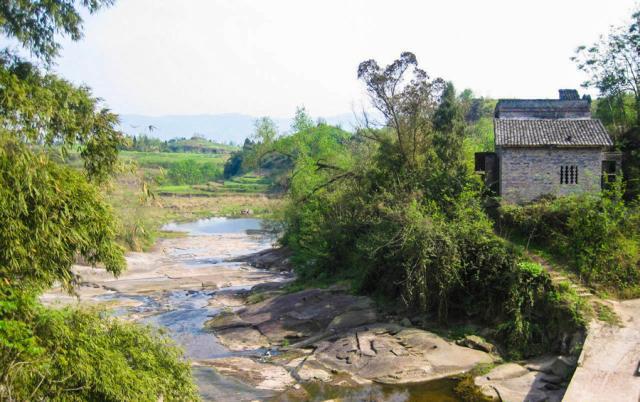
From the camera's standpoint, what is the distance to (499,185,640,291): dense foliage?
2464 cm

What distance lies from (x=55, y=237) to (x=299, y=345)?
15091 mm

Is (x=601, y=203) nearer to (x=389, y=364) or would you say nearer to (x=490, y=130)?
(x=389, y=364)

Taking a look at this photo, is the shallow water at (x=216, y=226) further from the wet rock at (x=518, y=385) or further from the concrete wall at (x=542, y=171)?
the wet rock at (x=518, y=385)

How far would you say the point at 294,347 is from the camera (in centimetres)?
2580

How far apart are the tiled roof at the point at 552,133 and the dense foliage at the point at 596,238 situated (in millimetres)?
4432

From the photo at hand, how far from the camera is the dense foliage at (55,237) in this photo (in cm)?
1155

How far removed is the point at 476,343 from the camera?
75.6ft

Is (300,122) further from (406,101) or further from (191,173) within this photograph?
(191,173)

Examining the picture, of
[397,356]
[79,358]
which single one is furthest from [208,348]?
[79,358]

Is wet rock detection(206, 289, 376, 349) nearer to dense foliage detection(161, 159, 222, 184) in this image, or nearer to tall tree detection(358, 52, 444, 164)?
tall tree detection(358, 52, 444, 164)

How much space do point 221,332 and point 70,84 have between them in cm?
1792

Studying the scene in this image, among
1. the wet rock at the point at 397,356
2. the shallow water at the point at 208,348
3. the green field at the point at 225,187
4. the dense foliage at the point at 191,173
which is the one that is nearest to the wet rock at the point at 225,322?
the shallow water at the point at 208,348

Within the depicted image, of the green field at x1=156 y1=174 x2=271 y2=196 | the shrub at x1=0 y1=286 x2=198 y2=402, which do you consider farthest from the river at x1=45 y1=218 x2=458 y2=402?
the green field at x1=156 y1=174 x2=271 y2=196

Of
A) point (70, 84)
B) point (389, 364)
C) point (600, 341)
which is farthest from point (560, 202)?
point (70, 84)
